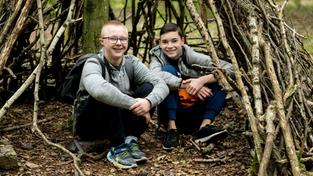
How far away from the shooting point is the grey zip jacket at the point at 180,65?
4121 mm

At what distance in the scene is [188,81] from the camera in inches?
165

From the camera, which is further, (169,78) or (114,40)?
(169,78)

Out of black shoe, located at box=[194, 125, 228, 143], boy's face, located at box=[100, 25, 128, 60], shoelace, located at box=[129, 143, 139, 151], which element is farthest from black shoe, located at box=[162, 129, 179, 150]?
boy's face, located at box=[100, 25, 128, 60]

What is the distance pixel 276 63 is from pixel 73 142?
1.36 meters

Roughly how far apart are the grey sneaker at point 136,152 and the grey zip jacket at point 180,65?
463mm

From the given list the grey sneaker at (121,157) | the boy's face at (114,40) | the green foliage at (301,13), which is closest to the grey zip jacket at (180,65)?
the boy's face at (114,40)

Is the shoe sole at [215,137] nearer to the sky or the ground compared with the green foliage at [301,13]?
nearer to the ground

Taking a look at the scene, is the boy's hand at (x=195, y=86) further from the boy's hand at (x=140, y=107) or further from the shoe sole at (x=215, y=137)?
the boy's hand at (x=140, y=107)

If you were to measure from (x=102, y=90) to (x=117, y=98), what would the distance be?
10cm

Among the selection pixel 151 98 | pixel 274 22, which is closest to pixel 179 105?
pixel 151 98

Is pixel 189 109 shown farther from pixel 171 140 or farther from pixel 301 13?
pixel 301 13

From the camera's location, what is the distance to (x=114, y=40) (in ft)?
12.6

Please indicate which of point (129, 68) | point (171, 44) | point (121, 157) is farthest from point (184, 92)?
point (121, 157)

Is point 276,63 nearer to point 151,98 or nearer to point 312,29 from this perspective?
point 151,98
